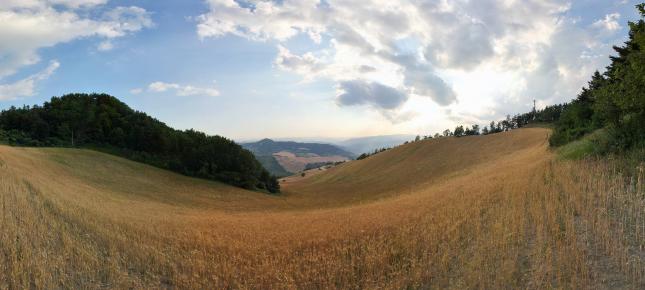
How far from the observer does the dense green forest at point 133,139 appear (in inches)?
2239

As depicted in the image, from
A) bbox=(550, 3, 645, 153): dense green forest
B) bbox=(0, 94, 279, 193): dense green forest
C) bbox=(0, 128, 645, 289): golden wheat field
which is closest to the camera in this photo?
bbox=(0, 128, 645, 289): golden wheat field

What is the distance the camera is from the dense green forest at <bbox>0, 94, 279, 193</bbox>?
56875 millimetres

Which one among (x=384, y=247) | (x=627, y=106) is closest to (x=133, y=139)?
(x=384, y=247)

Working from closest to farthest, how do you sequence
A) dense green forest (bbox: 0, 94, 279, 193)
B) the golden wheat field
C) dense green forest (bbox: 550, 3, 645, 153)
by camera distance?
the golden wheat field
dense green forest (bbox: 550, 3, 645, 153)
dense green forest (bbox: 0, 94, 279, 193)

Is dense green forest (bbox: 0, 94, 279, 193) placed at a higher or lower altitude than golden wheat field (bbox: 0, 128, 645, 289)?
higher

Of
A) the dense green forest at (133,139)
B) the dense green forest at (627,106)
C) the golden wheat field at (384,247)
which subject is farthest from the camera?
the dense green forest at (133,139)

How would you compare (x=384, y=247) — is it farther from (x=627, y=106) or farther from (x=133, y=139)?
(x=133, y=139)

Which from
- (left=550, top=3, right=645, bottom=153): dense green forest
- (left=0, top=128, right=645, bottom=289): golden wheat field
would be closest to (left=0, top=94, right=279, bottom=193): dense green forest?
(left=0, top=128, right=645, bottom=289): golden wheat field

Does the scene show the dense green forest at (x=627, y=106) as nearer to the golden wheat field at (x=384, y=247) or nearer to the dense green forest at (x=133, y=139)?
the golden wheat field at (x=384, y=247)

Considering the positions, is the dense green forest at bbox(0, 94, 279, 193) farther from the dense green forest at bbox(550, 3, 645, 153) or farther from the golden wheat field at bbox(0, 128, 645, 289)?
the dense green forest at bbox(550, 3, 645, 153)

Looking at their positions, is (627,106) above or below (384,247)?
above

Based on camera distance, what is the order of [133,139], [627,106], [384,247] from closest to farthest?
[384,247] < [627,106] < [133,139]

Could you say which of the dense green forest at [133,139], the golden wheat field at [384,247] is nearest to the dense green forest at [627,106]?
the golden wheat field at [384,247]

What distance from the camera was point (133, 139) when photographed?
6700 cm
